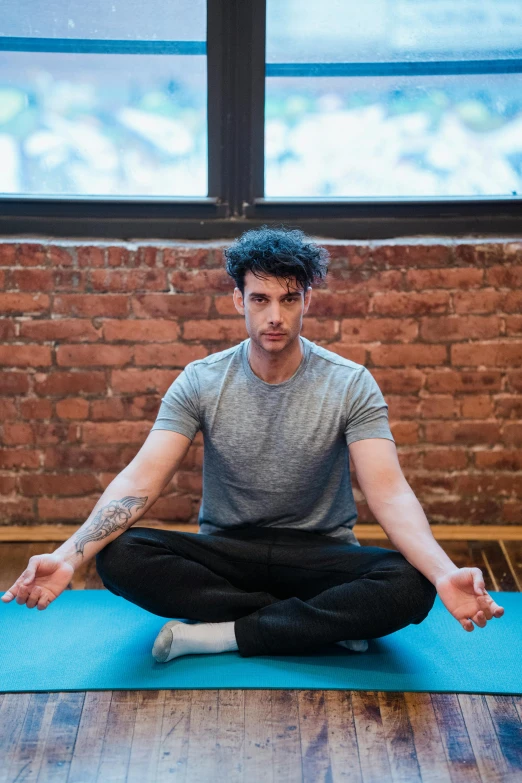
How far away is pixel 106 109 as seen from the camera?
269 cm

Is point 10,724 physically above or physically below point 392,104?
below

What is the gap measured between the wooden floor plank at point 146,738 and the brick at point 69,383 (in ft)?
3.65

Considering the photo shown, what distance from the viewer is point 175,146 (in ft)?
9.00

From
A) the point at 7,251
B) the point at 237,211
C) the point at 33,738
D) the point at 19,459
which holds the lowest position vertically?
the point at 33,738

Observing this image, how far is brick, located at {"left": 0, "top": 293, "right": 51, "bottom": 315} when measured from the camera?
2715 mm

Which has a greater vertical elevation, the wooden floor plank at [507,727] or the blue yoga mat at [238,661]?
the blue yoga mat at [238,661]

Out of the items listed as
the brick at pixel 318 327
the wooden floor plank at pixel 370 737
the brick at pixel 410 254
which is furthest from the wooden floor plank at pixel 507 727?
the brick at pixel 410 254

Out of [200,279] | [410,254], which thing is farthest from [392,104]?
[200,279]

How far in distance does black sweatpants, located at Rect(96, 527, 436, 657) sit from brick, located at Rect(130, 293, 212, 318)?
0.80 m

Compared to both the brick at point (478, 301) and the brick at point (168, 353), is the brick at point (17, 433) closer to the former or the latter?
the brick at point (168, 353)

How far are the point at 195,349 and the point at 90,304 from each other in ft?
Result: 1.14

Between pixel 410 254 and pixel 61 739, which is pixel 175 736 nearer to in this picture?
pixel 61 739

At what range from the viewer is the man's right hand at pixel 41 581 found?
1806mm

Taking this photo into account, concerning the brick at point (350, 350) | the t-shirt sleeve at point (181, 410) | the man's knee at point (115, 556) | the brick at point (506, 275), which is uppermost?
the brick at point (506, 275)
